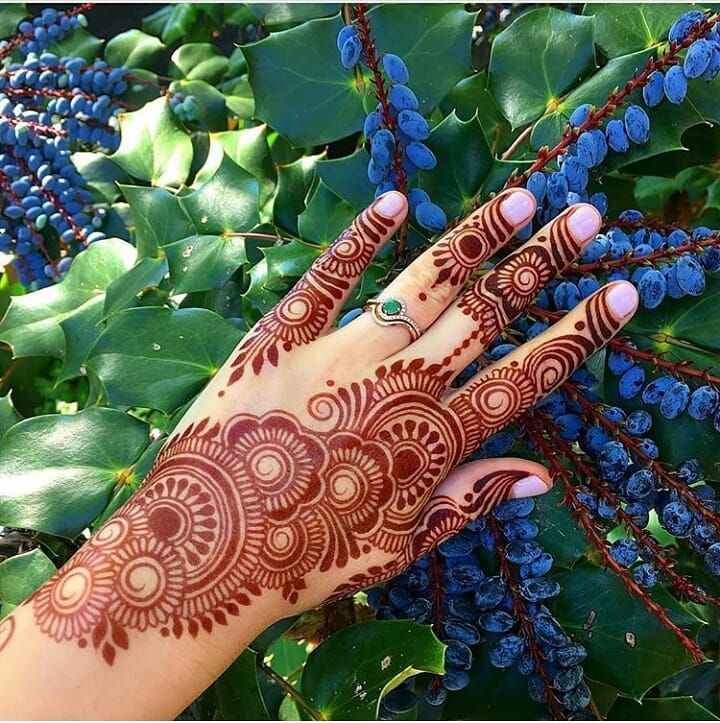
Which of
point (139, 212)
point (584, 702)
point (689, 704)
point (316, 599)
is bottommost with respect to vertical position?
point (689, 704)

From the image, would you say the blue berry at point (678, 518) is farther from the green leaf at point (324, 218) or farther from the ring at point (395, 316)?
the green leaf at point (324, 218)

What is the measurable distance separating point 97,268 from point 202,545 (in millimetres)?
558

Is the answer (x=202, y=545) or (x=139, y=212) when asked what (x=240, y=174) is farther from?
(x=202, y=545)

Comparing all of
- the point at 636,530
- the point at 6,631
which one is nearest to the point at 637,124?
the point at 636,530

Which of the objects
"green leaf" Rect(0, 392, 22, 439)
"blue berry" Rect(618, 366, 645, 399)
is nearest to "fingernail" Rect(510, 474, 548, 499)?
"blue berry" Rect(618, 366, 645, 399)

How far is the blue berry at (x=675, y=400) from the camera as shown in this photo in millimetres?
617

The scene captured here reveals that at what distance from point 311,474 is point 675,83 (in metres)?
0.46

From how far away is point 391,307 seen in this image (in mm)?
683

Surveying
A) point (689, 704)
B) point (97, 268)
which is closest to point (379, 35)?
point (97, 268)

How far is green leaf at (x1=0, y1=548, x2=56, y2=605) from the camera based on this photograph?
775 millimetres

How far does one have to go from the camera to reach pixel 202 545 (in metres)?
0.64

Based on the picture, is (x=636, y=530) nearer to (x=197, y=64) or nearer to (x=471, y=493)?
(x=471, y=493)

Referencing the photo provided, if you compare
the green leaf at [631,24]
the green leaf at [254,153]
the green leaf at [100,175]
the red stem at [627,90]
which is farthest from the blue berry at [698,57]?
the green leaf at [100,175]

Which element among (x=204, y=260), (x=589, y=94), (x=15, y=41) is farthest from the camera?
(x=15, y=41)
